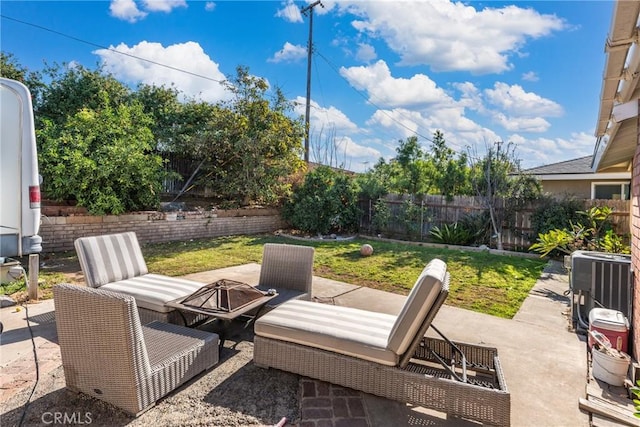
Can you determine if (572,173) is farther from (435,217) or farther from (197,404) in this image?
(197,404)

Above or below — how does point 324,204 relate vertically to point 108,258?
above

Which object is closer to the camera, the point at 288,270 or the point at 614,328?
the point at 614,328

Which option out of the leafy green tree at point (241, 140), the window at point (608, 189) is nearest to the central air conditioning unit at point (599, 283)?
the leafy green tree at point (241, 140)

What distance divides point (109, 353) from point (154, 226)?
25.7ft

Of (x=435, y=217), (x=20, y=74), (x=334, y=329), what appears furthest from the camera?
(x=435, y=217)

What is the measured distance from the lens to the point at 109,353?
2.22 metres

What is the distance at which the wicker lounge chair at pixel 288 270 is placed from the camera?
13.7ft

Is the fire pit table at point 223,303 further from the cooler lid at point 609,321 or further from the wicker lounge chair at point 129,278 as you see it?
the cooler lid at point 609,321

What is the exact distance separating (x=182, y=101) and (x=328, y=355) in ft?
39.4

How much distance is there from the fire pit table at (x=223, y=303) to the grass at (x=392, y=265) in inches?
99.2

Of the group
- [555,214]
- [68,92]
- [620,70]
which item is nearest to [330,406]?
[620,70]

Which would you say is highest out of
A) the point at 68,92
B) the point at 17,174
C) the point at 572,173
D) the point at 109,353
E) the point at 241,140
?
the point at 68,92

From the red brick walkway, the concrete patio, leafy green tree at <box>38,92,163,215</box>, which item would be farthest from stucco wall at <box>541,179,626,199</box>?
leafy green tree at <box>38,92,163,215</box>

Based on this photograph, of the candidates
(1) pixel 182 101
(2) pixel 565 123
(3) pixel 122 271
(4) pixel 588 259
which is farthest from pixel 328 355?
(2) pixel 565 123
